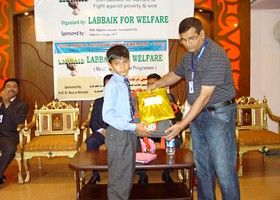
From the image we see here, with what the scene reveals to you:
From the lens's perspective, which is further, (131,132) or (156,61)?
(156,61)

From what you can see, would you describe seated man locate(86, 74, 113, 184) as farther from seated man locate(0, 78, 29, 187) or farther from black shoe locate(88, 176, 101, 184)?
seated man locate(0, 78, 29, 187)

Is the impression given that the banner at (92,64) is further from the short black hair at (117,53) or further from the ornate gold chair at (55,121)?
the short black hair at (117,53)

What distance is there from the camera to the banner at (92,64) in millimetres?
4535

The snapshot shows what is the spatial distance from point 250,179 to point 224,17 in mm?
2218

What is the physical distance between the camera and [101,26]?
14.5 feet

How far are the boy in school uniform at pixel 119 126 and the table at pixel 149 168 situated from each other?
0.39m

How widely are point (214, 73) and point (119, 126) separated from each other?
2.37ft

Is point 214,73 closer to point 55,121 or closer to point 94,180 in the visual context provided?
point 94,180

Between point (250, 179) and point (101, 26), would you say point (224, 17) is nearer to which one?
point (101, 26)

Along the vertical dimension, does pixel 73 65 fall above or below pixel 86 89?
above

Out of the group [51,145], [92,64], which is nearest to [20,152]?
[51,145]

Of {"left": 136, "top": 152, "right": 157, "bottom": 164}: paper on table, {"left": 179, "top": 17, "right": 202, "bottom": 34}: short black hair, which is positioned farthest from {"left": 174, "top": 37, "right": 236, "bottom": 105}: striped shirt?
{"left": 136, "top": 152, "right": 157, "bottom": 164}: paper on table

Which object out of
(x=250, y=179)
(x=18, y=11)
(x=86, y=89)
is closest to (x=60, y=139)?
(x=86, y=89)

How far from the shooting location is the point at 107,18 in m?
4.43
